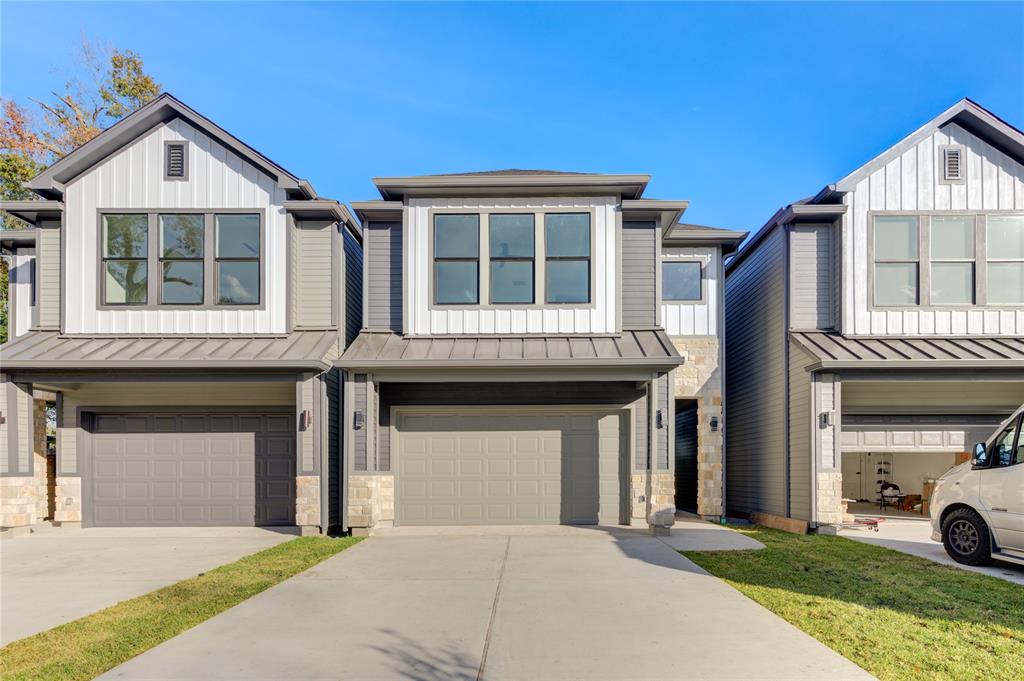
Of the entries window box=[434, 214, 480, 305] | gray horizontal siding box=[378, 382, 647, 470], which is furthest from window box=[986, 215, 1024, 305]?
window box=[434, 214, 480, 305]

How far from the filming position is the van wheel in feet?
28.5

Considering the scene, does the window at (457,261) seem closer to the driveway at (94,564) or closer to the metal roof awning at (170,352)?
the metal roof awning at (170,352)

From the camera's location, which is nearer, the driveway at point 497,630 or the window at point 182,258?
the driveway at point 497,630

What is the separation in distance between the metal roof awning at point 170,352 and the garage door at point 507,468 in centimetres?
214

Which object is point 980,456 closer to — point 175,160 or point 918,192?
point 918,192

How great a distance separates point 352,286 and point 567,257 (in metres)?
4.50

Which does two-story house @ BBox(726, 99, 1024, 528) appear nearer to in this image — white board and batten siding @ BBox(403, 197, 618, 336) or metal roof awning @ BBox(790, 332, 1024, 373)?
metal roof awning @ BBox(790, 332, 1024, 373)

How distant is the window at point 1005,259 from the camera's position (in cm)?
1294

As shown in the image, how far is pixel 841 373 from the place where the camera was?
12328mm

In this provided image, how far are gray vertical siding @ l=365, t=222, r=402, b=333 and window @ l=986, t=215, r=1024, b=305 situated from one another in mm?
11005

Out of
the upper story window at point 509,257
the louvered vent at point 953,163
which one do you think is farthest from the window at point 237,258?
the louvered vent at point 953,163

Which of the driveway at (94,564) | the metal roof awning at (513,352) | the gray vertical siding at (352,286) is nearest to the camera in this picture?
the driveway at (94,564)

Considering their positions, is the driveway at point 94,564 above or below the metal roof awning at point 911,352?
below

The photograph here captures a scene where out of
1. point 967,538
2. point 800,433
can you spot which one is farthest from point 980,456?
point 800,433
